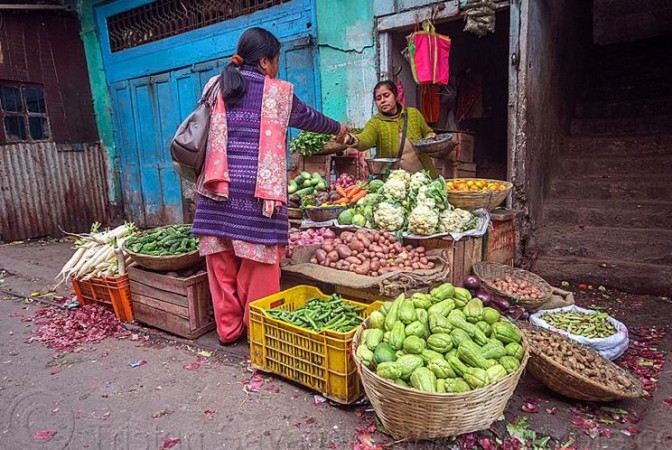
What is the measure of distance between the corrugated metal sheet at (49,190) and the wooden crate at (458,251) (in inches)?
319

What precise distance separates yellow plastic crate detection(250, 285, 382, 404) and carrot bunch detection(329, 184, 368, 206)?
4.99 feet

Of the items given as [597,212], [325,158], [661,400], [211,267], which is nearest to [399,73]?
[325,158]

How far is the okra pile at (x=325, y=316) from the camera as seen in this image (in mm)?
3174

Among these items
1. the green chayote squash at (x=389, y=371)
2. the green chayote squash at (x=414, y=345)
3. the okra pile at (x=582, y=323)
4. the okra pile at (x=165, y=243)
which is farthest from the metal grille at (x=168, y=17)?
the green chayote squash at (x=389, y=371)

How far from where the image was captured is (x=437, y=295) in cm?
318

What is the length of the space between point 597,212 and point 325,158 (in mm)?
3350

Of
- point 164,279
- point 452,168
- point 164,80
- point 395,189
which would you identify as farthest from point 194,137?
point 164,80

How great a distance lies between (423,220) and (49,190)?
837 cm

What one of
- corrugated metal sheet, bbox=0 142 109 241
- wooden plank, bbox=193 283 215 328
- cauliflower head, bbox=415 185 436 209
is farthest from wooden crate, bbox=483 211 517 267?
corrugated metal sheet, bbox=0 142 109 241

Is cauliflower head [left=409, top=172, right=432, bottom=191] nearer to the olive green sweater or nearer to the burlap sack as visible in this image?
the olive green sweater

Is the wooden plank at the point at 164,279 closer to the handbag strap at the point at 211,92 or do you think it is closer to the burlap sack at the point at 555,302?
the handbag strap at the point at 211,92

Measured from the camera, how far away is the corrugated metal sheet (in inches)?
349

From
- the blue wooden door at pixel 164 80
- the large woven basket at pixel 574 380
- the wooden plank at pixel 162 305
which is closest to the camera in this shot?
the large woven basket at pixel 574 380

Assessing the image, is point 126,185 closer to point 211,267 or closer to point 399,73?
point 399,73
